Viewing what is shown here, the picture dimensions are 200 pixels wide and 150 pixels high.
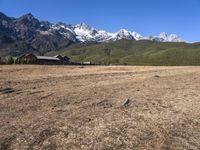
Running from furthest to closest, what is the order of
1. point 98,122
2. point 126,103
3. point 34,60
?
point 34,60, point 126,103, point 98,122

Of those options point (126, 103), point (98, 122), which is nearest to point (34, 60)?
point (126, 103)

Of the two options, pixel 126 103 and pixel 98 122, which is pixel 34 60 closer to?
pixel 126 103

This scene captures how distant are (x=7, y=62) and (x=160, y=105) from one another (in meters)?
90.0

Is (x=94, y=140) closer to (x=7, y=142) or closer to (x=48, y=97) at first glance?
(x=7, y=142)

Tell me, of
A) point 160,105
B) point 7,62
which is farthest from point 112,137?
point 7,62

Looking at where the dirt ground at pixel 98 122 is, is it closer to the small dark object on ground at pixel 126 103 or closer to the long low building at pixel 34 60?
the small dark object on ground at pixel 126 103

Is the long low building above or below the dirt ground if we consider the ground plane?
below

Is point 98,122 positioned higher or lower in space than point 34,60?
higher

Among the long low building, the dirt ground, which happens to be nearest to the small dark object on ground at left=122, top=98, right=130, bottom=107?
the dirt ground

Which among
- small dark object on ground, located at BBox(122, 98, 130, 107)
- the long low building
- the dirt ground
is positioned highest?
small dark object on ground, located at BBox(122, 98, 130, 107)

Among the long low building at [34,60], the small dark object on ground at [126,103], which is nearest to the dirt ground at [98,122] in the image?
the small dark object on ground at [126,103]

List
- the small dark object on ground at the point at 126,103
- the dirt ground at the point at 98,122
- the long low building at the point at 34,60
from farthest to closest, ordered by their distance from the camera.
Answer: the long low building at the point at 34,60, the small dark object on ground at the point at 126,103, the dirt ground at the point at 98,122

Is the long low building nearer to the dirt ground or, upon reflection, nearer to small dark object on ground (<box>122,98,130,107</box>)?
the dirt ground

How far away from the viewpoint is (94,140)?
36.1ft
